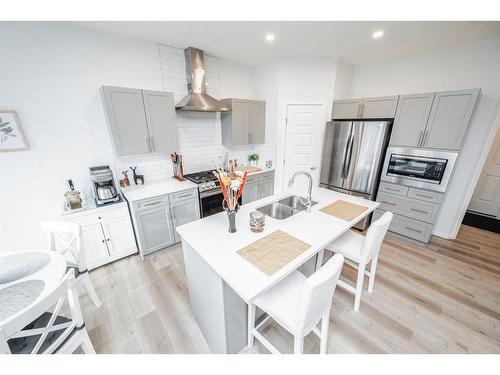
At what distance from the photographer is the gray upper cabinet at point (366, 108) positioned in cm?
272

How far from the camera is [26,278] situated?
1.19 m

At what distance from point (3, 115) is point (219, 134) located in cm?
247

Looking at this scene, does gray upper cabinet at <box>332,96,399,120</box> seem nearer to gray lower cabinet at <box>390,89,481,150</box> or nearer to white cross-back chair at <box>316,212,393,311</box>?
gray lower cabinet at <box>390,89,481,150</box>

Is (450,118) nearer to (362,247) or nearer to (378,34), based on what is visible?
(378,34)

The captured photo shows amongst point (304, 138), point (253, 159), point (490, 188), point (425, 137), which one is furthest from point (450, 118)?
point (253, 159)

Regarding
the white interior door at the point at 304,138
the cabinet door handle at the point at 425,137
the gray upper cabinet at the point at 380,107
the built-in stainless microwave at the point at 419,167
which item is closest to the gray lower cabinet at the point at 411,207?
the built-in stainless microwave at the point at 419,167

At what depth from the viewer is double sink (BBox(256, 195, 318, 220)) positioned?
2.00 m

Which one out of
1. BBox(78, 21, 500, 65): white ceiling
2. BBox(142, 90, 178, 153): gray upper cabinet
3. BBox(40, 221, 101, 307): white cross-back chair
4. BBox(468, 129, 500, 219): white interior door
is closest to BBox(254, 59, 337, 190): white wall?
BBox(78, 21, 500, 65): white ceiling

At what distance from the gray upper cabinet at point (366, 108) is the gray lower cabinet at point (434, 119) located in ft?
0.37

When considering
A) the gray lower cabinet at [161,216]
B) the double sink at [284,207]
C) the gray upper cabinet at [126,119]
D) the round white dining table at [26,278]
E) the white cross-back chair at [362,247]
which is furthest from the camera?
the gray lower cabinet at [161,216]

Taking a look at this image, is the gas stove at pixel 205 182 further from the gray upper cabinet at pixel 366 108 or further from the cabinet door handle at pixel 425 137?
the cabinet door handle at pixel 425 137

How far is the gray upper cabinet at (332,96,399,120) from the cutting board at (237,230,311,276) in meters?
2.58
